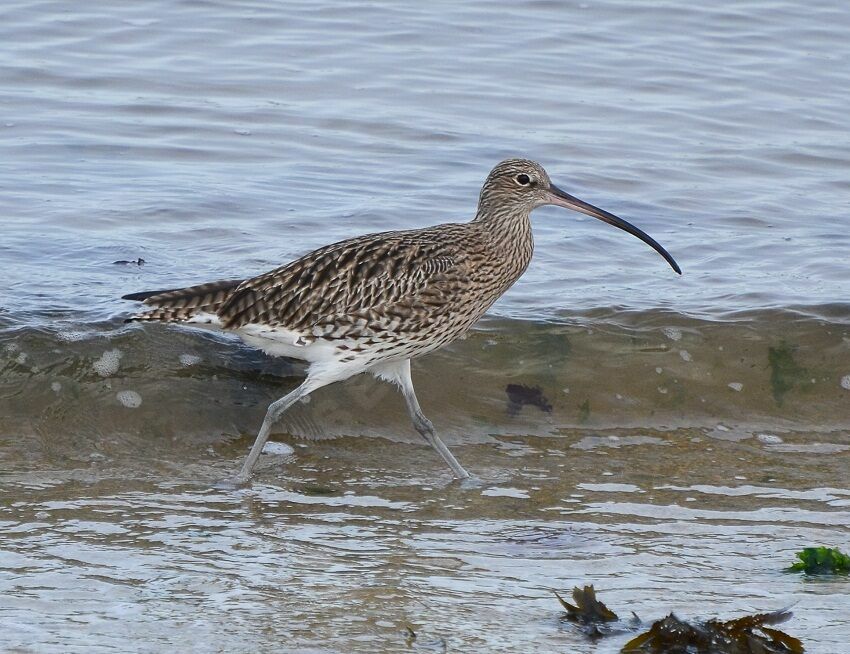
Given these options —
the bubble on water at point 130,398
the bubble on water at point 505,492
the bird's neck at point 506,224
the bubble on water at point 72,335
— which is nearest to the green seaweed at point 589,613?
the bubble on water at point 505,492

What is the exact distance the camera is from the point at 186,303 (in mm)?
7977

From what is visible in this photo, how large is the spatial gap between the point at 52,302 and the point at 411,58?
7.26 m

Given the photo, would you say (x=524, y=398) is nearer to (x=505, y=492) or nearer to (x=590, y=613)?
(x=505, y=492)

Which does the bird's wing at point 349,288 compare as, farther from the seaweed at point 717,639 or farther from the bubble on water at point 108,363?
the seaweed at point 717,639

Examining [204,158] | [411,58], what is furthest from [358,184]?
[411,58]

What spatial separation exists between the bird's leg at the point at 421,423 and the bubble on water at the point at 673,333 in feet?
6.10

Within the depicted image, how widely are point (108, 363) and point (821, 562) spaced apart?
4152 mm

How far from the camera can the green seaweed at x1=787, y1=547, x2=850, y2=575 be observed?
6243mm

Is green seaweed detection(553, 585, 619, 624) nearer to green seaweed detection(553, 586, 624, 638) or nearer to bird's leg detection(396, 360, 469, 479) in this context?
green seaweed detection(553, 586, 624, 638)

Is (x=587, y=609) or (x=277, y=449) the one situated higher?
(x=587, y=609)

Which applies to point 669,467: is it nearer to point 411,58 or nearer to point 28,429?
point 28,429

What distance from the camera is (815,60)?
16.0m

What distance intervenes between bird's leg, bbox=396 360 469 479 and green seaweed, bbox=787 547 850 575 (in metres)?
2.01

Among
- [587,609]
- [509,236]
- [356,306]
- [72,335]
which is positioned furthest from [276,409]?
[587,609]
